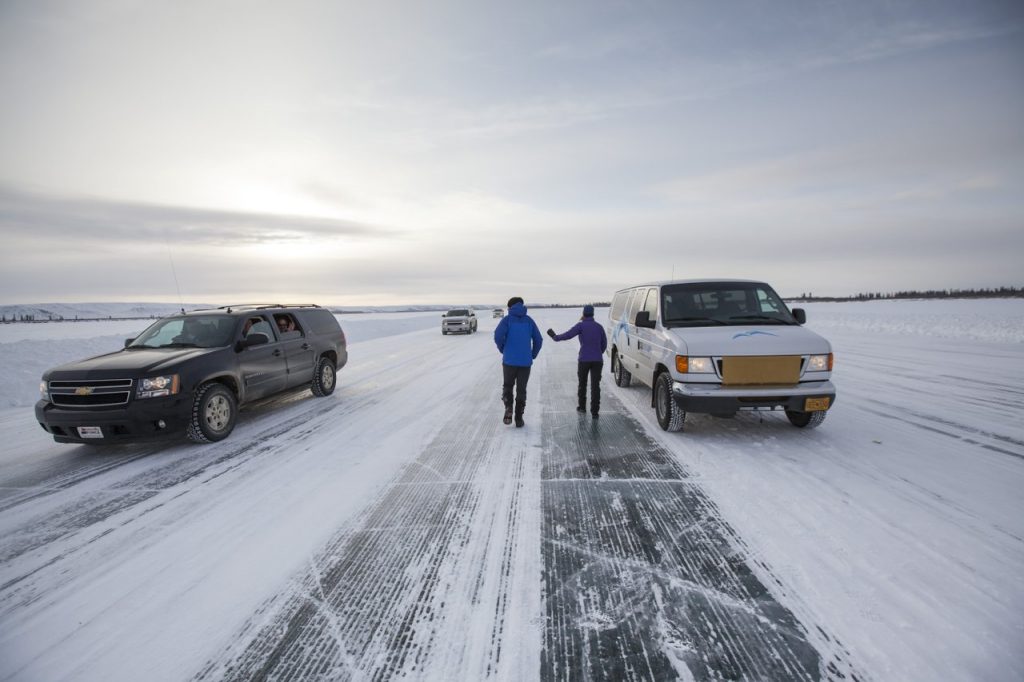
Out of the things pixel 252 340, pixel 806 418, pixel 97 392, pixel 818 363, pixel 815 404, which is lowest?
pixel 806 418

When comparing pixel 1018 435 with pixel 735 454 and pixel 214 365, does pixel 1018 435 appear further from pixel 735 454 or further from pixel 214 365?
pixel 214 365

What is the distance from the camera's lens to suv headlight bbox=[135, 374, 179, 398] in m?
5.04

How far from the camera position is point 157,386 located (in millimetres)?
5117

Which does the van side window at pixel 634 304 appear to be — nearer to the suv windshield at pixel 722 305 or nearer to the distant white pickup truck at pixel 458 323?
the suv windshield at pixel 722 305

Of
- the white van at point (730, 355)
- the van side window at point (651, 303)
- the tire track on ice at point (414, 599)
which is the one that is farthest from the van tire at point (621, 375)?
the tire track on ice at point (414, 599)

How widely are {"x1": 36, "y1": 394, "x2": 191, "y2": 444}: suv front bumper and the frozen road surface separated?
0.34 meters

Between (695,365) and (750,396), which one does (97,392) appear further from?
(750,396)

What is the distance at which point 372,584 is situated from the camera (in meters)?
2.77

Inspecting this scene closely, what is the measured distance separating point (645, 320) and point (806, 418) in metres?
2.44

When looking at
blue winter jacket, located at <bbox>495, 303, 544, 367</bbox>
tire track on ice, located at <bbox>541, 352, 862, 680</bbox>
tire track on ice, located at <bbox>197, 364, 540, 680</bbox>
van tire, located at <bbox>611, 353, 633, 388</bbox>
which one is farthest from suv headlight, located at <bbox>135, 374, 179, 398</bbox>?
van tire, located at <bbox>611, 353, 633, 388</bbox>

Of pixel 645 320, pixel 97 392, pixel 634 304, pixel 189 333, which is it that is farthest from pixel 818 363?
pixel 189 333

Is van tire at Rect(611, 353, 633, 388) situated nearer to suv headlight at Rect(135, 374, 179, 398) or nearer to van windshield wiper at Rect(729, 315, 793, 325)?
van windshield wiper at Rect(729, 315, 793, 325)

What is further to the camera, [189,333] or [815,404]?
[189,333]

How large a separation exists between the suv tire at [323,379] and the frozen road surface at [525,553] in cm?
225
